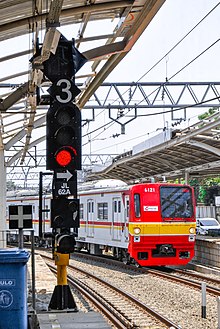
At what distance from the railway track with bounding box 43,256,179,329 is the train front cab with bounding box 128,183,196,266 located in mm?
1594

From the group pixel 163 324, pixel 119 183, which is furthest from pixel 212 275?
pixel 163 324

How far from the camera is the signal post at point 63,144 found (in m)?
8.15

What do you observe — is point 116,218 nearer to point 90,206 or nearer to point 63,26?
point 90,206

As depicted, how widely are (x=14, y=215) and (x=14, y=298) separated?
2.42 meters

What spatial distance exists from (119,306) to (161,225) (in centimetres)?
542

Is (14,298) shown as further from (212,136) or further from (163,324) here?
(212,136)

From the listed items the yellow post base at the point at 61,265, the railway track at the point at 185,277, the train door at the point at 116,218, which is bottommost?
the railway track at the point at 185,277

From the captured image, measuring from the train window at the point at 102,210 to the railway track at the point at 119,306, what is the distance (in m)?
4.01

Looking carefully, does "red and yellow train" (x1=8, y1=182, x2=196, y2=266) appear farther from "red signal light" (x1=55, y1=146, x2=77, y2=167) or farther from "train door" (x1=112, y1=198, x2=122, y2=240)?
"red signal light" (x1=55, y1=146, x2=77, y2=167)

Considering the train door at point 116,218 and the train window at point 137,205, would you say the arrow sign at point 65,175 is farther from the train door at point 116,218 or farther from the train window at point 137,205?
the train door at point 116,218

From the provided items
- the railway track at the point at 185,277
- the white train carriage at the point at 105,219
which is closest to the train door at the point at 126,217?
the white train carriage at the point at 105,219

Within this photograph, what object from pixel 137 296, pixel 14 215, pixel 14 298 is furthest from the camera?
pixel 137 296

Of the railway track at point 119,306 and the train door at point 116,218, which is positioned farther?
the train door at point 116,218

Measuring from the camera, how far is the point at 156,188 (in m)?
18.4
